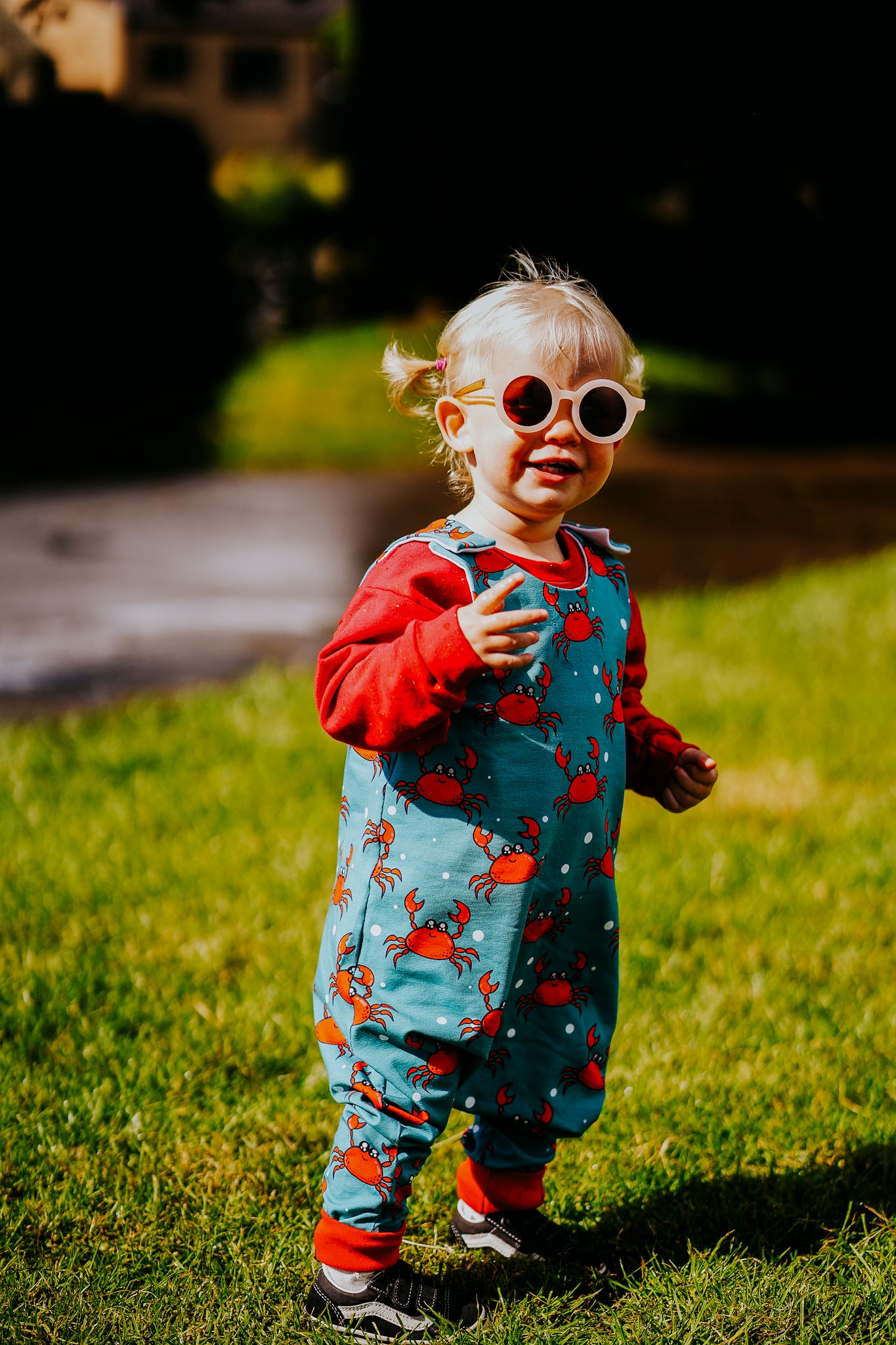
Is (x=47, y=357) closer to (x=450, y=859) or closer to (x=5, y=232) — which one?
(x=5, y=232)

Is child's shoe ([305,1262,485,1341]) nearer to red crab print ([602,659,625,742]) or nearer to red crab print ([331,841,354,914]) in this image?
red crab print ([331,841,354,914])

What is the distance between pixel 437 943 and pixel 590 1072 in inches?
16.5

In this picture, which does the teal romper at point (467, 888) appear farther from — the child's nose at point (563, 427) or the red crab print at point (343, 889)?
the child's nose at point (563, 427)

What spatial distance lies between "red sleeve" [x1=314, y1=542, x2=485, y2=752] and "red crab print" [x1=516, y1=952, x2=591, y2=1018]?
461 mm

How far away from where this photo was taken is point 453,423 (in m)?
2.20

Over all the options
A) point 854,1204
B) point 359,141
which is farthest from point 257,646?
point 359,141

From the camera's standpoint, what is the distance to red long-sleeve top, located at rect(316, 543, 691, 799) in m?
1.91

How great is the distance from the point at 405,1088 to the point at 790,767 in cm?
309

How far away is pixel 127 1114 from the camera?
9.17 feet

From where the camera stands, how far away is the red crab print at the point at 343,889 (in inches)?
85.0

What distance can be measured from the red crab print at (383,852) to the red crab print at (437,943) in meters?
0.04

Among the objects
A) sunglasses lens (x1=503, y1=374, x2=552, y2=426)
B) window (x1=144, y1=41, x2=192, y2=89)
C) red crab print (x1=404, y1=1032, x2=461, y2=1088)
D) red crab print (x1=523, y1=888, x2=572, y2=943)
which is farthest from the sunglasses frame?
window (x1=144, y1=41, x2=192, y2=89)

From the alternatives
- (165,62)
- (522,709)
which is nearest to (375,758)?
(522,709)

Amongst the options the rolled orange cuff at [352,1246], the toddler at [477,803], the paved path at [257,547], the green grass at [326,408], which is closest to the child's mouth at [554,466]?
the toddler at [477,803]
